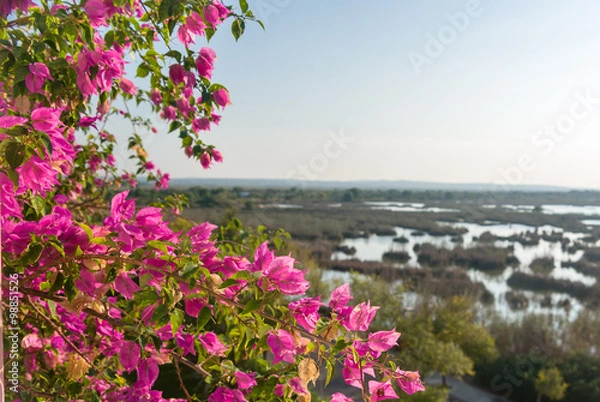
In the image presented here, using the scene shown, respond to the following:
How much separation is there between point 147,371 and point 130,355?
10 centimetres

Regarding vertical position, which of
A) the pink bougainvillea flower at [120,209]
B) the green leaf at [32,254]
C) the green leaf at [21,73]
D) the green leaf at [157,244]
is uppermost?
the green leaf at [21,73]

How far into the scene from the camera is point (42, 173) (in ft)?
2.59

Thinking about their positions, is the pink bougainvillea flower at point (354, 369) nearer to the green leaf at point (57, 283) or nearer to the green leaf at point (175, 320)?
the green leaf at point (175, 320)

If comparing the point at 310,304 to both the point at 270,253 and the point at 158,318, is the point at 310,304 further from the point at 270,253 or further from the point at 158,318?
the point at 158,318

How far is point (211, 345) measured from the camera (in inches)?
42.4

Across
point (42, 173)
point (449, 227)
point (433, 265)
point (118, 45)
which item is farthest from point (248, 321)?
point (449, 227)

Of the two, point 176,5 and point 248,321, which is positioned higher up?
point 176,5

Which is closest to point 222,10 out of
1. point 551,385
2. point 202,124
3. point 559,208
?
point 202,124

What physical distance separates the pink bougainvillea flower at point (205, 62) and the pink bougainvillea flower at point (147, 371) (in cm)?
83

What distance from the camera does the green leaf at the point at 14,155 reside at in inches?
26.6

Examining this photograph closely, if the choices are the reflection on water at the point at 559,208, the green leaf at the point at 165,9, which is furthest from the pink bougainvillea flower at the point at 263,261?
the reflection on water at the point at 559,208

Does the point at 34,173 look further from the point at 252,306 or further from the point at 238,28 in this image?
the point at 238,28

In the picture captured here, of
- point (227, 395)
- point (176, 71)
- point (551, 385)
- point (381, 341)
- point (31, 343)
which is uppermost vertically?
point (176, 71)

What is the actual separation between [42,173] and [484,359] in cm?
1256
